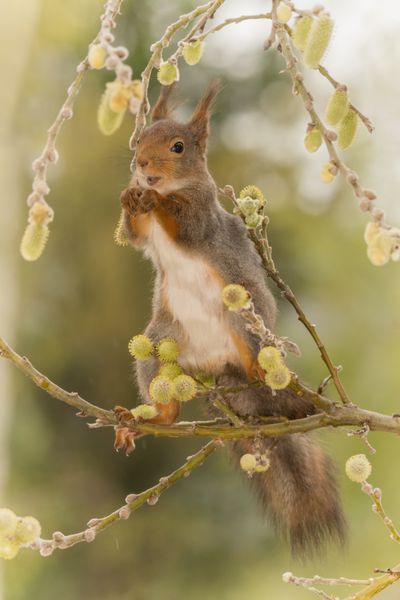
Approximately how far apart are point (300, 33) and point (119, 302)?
255 cm

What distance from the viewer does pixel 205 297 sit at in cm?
96

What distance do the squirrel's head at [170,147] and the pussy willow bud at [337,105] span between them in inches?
14.9

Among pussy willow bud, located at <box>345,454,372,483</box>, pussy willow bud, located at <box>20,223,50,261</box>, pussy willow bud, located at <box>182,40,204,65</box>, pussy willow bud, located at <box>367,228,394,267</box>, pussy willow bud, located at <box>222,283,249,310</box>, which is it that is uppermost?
pussy willow bud, located at <box>182,40,204,65</box>

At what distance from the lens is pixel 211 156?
113 inches

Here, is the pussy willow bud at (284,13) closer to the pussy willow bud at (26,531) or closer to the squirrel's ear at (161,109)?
the pussy willow bud at (26,531)

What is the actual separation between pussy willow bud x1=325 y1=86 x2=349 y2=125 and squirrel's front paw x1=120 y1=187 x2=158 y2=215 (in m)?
0.36

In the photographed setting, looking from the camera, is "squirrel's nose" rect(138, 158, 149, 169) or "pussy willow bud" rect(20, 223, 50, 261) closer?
"pussy willow bud" rect(20, 223, 50, 261)

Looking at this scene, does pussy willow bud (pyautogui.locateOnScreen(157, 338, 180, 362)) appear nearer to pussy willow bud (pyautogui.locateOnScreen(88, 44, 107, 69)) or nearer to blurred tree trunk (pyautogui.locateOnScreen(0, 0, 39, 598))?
pussy willow bud (pyautogui.locateOnScreen(88, 44, 107, 69))

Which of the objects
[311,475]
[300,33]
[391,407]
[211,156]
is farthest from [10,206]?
[300,33]

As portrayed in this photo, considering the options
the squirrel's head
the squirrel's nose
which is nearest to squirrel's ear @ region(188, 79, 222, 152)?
the squirrel's head

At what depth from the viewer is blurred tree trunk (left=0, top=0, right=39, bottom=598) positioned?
286 cm

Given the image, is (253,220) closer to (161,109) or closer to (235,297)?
(235,297)

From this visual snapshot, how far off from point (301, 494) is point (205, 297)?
251 millimetres

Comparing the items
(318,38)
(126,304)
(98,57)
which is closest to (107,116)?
(98,57)
